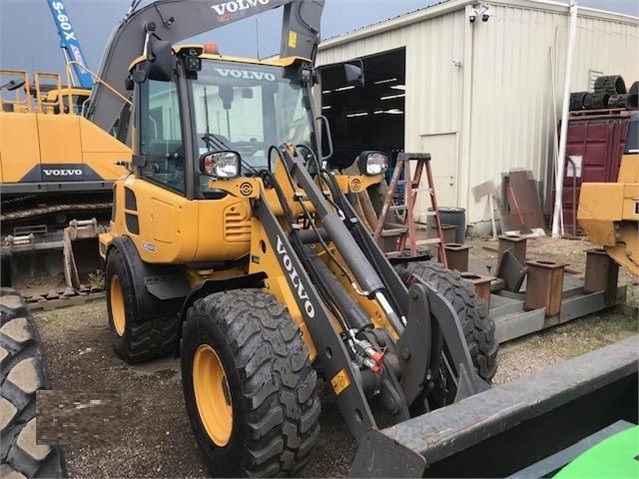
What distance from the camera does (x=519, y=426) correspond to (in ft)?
6.15

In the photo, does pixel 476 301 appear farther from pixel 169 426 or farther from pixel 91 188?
pixel 91 188

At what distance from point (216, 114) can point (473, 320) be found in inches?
87.8

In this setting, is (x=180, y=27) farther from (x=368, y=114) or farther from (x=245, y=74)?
(x=368, y=114)

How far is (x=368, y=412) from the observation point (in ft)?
8.38

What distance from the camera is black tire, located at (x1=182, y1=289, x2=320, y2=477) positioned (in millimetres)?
2615

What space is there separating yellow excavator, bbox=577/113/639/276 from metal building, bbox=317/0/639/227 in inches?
221

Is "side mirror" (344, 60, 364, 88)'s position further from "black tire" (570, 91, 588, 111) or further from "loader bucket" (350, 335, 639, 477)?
"black tire" (570, 91, 588, 111)

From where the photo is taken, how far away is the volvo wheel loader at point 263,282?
264 cm

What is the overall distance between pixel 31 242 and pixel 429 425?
629cm

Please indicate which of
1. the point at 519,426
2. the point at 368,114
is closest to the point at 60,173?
the point at 519,426

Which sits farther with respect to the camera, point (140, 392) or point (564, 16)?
point (564, 16)

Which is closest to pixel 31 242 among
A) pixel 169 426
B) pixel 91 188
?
pixel 91 188

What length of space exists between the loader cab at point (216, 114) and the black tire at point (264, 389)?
3.84 ft

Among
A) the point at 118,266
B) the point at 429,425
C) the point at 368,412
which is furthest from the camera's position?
the point at 118,266
